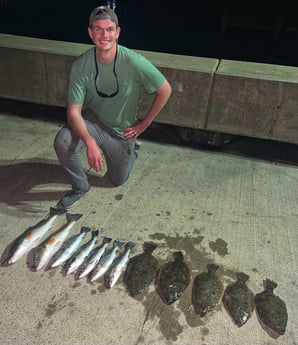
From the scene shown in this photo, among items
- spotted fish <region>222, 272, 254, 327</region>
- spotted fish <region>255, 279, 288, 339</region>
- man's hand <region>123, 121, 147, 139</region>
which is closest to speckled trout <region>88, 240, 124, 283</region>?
spotted fish <region>222, 272, 254, 327</region>

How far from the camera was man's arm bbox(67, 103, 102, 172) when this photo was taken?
3.32 meters

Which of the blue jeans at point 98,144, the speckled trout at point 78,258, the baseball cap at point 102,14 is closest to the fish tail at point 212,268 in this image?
the speckled trout at point 78,258

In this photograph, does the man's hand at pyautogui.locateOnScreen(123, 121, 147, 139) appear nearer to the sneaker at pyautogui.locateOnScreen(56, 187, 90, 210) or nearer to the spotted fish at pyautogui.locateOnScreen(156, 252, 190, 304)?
the sneaker at pyautogui.locateOnScreen(56, 187, 90, 210)

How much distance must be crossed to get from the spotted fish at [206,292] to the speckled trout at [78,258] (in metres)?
1.03

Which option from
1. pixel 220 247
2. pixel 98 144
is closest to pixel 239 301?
pixel 220 247

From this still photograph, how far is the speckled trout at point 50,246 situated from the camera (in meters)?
2.95

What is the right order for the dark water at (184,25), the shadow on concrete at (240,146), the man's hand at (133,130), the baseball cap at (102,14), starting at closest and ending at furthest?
the baseball cap at (102,14), the man's hand at (133,130), the shadow on concrete at (240,146), the dark water at (184,25)

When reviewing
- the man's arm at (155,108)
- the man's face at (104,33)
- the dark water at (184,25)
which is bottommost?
the dark water at (184,25)

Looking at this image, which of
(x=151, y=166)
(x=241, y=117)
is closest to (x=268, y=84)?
(x=241, y=117)

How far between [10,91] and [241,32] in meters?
15.7

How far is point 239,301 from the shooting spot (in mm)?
2734

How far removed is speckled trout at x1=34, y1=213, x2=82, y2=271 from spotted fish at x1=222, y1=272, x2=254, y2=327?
161 cm

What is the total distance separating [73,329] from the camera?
2.50 m

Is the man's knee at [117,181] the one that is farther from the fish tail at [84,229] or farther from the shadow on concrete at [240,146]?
the shadow on concrete at [240,146]
